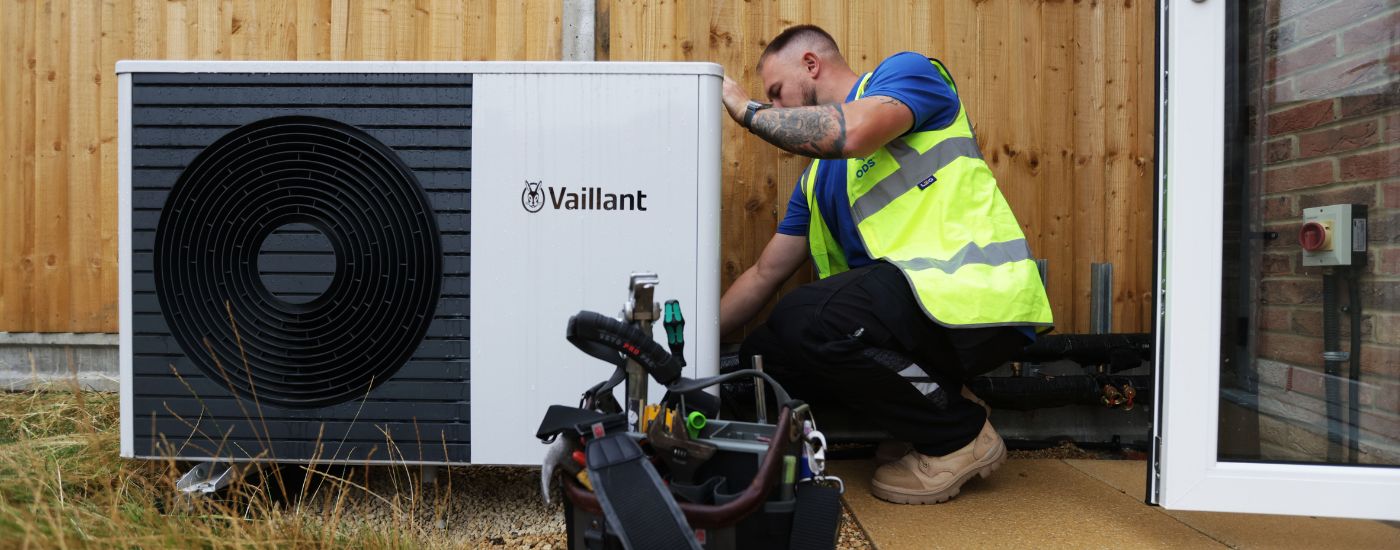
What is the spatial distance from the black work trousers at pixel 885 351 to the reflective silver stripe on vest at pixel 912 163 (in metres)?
0.16

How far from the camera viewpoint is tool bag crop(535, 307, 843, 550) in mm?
989

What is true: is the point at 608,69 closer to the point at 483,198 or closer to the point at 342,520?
the point at 483,198

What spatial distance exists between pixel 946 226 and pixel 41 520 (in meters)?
1.67

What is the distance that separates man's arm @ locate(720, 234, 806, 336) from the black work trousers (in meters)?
0.28

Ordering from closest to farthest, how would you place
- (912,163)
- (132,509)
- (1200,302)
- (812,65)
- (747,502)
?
(747,502)
(132,509)
(1200,302)
(912,163)
(812,65)

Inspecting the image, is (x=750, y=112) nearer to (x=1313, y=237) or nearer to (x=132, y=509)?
(x=1313, y=237)

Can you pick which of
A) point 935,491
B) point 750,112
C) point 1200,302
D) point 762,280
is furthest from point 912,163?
point 935,491

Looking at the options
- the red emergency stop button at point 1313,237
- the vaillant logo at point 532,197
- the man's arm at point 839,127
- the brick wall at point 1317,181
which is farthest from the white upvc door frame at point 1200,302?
the vaillant logo at point 532,197

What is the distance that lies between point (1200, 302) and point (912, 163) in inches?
24.3

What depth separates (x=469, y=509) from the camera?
1.73 m

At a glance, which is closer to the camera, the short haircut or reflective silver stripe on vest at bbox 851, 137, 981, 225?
reflective silver stripe on vest at bbox 851, 137, 981, 225

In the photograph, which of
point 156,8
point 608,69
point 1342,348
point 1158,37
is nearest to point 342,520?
point 608,69

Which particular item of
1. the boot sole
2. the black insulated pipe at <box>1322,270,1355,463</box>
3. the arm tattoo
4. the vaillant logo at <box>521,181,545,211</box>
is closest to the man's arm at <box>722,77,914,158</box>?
the arm tattoo

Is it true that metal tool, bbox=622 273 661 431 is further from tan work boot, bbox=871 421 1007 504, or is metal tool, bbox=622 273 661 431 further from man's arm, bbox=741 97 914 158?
tan work boot, bbox=871 421 1007 504
